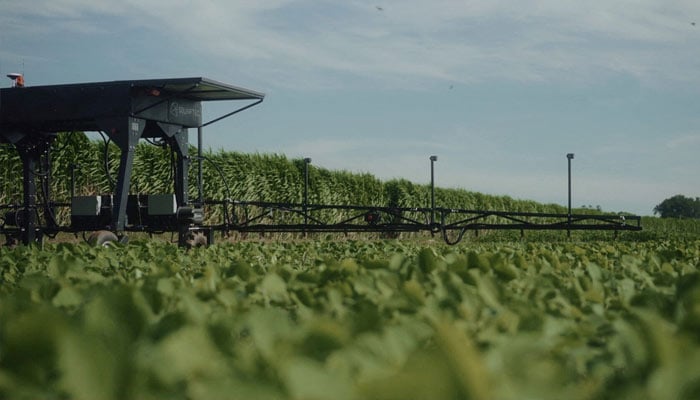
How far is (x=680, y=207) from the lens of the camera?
106 meters

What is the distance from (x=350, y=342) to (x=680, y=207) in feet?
376

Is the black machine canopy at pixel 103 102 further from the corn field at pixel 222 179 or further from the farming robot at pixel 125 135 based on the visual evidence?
the corn field at pixel 222 179

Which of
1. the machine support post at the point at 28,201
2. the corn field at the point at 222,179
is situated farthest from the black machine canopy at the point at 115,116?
the corn field at the point at 222,179

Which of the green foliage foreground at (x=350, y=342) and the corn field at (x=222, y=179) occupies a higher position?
the corn field at (x=222, y=179)

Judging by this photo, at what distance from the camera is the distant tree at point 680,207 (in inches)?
4055

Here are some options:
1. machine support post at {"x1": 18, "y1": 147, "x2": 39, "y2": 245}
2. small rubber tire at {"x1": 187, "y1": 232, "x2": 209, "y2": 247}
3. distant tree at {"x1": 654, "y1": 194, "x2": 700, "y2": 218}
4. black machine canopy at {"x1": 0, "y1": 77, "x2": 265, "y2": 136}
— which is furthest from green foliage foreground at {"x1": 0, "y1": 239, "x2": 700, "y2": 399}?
distant tree at {"x1": 654, "y1": 194, "x2": 700, "y2": 218}

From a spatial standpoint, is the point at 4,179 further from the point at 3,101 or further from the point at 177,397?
the point at 177,397

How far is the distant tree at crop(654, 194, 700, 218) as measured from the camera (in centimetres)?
10300

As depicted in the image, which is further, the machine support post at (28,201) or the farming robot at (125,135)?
the machine support post at (28,201)

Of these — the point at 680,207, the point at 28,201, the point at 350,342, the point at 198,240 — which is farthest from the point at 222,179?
the point at 680,207

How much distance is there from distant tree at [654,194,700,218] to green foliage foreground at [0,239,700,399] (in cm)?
10897

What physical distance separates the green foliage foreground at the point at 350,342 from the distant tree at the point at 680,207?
358 ft

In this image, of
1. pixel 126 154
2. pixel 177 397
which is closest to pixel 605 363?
pixel 177 397

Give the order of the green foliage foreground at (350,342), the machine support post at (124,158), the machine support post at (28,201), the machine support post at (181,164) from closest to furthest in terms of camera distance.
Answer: the green foliage foreground at (350,342) < the machine support post at (124,158) < the machine support post at (181,164) < the machine support post at (28,201)
